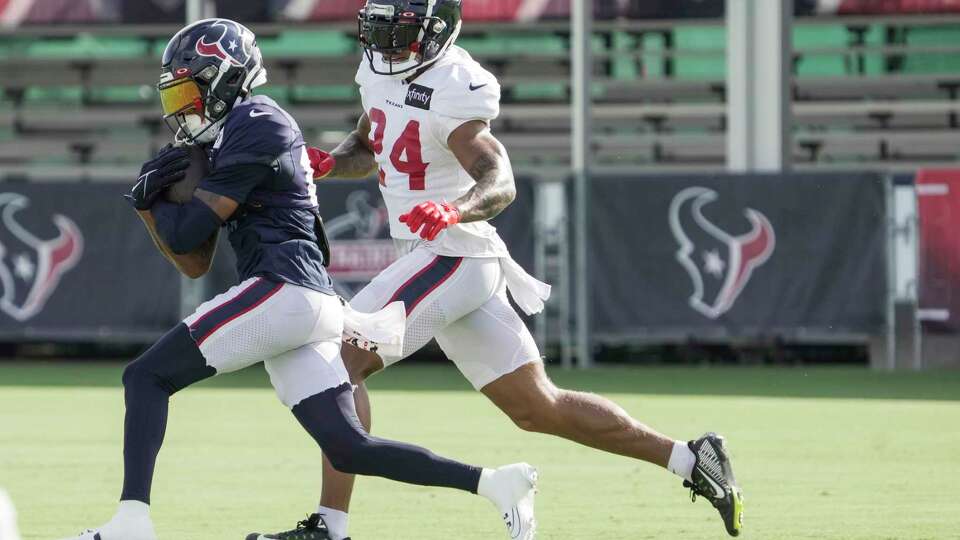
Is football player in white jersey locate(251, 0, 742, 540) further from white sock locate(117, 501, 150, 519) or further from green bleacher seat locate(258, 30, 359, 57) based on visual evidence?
green bleacher seat locate(258, 30, 359, 57)

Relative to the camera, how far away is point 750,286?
1680cm

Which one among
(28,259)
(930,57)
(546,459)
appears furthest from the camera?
(930,57)

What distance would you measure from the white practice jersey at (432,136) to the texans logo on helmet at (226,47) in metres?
0.90

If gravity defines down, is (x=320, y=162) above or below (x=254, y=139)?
below

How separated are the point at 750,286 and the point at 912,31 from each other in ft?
27.3

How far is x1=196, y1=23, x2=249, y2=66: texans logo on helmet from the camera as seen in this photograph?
256 inches

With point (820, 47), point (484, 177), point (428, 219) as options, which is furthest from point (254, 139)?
point (820, 47)

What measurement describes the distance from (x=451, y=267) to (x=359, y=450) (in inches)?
43.0

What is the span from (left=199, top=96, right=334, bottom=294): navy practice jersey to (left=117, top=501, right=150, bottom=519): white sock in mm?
918

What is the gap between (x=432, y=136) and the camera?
7191 millimetres

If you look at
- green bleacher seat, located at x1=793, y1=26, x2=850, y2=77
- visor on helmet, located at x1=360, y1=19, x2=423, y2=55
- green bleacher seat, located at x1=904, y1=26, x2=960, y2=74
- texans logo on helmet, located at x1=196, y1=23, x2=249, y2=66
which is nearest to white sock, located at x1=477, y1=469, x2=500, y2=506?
texans logo on helmet, located at x1=196, y1=23, x2=249, y2=66

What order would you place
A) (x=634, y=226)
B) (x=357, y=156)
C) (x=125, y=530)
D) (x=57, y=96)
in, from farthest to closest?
(x=57, y=96) < (x=634, y=226) < (x=357, y=156) < (x=125, y=530)

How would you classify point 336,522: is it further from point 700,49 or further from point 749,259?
point 700,49

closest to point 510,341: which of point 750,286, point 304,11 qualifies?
point 750,286
